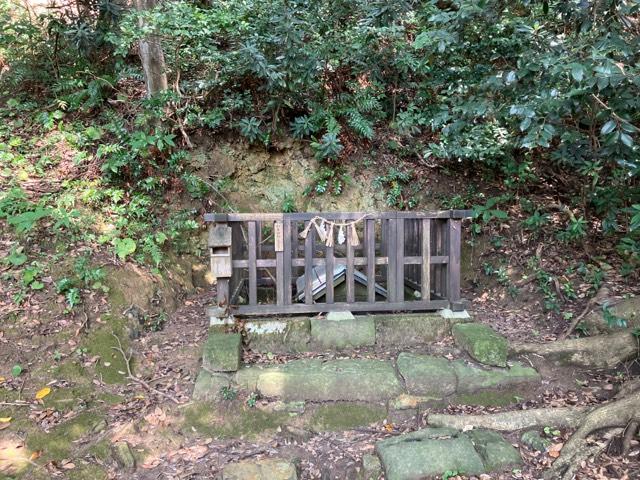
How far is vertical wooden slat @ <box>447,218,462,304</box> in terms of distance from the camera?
184 inches

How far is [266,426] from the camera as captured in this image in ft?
11.8

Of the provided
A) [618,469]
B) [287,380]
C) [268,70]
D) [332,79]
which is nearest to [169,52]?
[268,70]

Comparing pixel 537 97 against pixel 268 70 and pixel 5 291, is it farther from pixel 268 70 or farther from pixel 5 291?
pixel 5 291

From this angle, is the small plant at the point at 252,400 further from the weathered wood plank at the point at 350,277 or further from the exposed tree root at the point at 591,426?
the exposed tree root at the point at 591,426

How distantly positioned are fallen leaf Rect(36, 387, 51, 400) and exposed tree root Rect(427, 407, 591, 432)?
332cm

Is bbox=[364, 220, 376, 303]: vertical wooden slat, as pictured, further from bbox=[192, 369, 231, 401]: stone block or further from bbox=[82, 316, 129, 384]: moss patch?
bbox=[82, 316, 129, 384]: moss patch

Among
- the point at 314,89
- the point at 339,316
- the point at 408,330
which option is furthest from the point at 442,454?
the point at 314,89

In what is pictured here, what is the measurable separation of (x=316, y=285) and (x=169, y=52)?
13.7 ft

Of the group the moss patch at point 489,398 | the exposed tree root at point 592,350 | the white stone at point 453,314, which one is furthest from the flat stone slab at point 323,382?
the exposed tree root at point 592,350

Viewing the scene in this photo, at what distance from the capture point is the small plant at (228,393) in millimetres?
3746

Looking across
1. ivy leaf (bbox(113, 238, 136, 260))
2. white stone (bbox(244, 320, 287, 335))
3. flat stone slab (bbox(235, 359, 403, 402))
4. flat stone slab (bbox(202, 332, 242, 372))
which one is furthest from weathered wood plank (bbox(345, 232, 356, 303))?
ivy leaf (bbox(113, 238, 136, 260))

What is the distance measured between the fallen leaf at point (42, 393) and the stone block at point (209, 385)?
1.23 meters

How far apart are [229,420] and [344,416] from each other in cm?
100

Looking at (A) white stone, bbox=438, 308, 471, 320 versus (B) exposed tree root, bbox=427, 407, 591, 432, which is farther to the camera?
(A) white stone, bbox=438, 308, 471, 320
